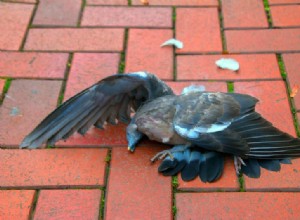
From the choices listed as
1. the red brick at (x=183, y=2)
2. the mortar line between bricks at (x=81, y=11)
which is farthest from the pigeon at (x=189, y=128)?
the red brick at (x=183, y=2)

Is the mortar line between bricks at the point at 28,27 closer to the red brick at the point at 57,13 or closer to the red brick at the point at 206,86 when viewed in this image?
the red brick at the point at 57,13

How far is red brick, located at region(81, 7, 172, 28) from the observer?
2.86 m

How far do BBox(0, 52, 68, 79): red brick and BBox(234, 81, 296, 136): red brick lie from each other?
0.92 m

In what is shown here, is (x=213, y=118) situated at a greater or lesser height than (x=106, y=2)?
lesser

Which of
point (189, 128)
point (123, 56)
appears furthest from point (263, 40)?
point (189, 128)

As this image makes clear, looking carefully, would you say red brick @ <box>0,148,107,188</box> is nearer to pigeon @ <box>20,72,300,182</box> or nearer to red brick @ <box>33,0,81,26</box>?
pigeon @ <box>20,72,300,182</box>

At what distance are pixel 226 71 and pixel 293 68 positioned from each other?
1.13ft

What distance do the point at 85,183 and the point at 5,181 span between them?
0.34m

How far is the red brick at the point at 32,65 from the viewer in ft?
8.37

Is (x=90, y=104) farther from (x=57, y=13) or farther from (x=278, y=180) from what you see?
(x=57, y=13)

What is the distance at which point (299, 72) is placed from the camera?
2.54 metres

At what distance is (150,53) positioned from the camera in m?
2.68

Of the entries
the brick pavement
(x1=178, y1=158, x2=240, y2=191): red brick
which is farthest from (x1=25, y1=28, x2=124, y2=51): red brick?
(x1=178, y1=158, x2=240, y2=191): red brick

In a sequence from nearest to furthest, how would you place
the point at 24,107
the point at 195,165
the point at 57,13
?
the point at 195,165
the point at 24,107
the point at 57,13
